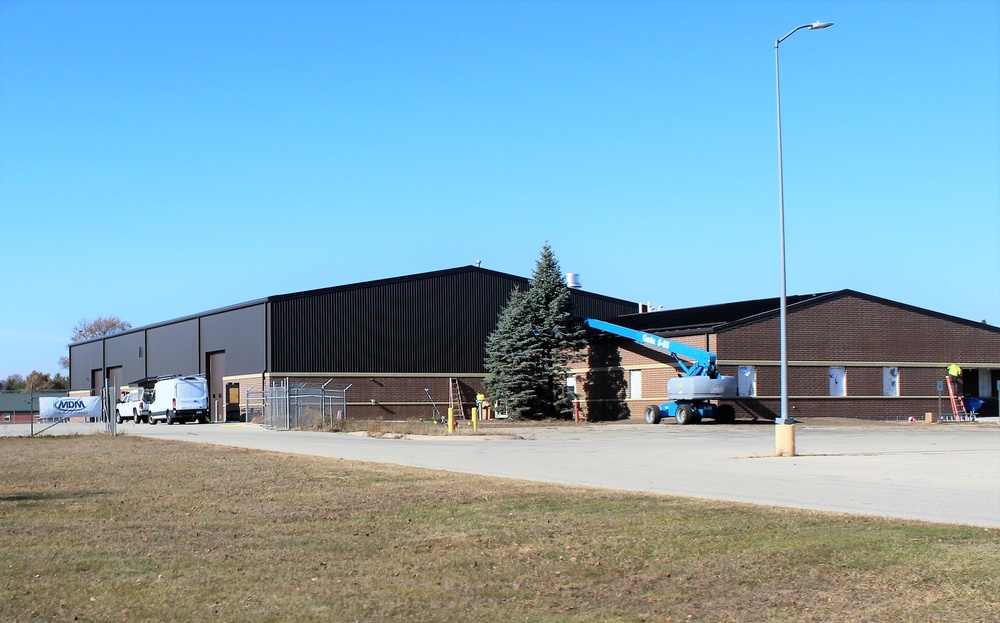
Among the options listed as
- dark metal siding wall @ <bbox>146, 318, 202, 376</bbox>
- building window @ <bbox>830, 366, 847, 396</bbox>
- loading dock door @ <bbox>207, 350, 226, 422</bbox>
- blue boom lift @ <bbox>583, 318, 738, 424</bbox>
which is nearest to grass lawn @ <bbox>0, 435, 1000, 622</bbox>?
blue boom lift @ <bbox>583, 318, 738, 424</bbox>

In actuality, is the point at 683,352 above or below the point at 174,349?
below

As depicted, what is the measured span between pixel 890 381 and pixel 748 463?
32.9 metres

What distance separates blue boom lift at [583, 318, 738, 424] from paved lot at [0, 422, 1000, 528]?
8.32m

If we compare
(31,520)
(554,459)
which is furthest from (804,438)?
(31,520)

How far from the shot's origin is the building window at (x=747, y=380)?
4647 cm

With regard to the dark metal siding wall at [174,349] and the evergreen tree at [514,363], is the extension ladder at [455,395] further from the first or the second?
the dark metal siding wall at [174,349]

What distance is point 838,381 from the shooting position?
1922 inches

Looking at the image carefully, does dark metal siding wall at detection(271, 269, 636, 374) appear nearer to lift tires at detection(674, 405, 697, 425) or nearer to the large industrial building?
the large industrial building

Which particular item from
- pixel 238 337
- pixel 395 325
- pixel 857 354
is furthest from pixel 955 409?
pixel 238 337

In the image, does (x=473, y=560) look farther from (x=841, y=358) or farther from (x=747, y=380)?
(x=841, y=358)

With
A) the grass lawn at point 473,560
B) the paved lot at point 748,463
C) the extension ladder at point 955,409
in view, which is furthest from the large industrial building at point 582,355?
the grass lawn at point 473,560

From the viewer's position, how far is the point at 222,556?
379 inches

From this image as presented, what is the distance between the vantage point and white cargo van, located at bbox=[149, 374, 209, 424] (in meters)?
54.0

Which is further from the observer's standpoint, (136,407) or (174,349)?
(174,349)
